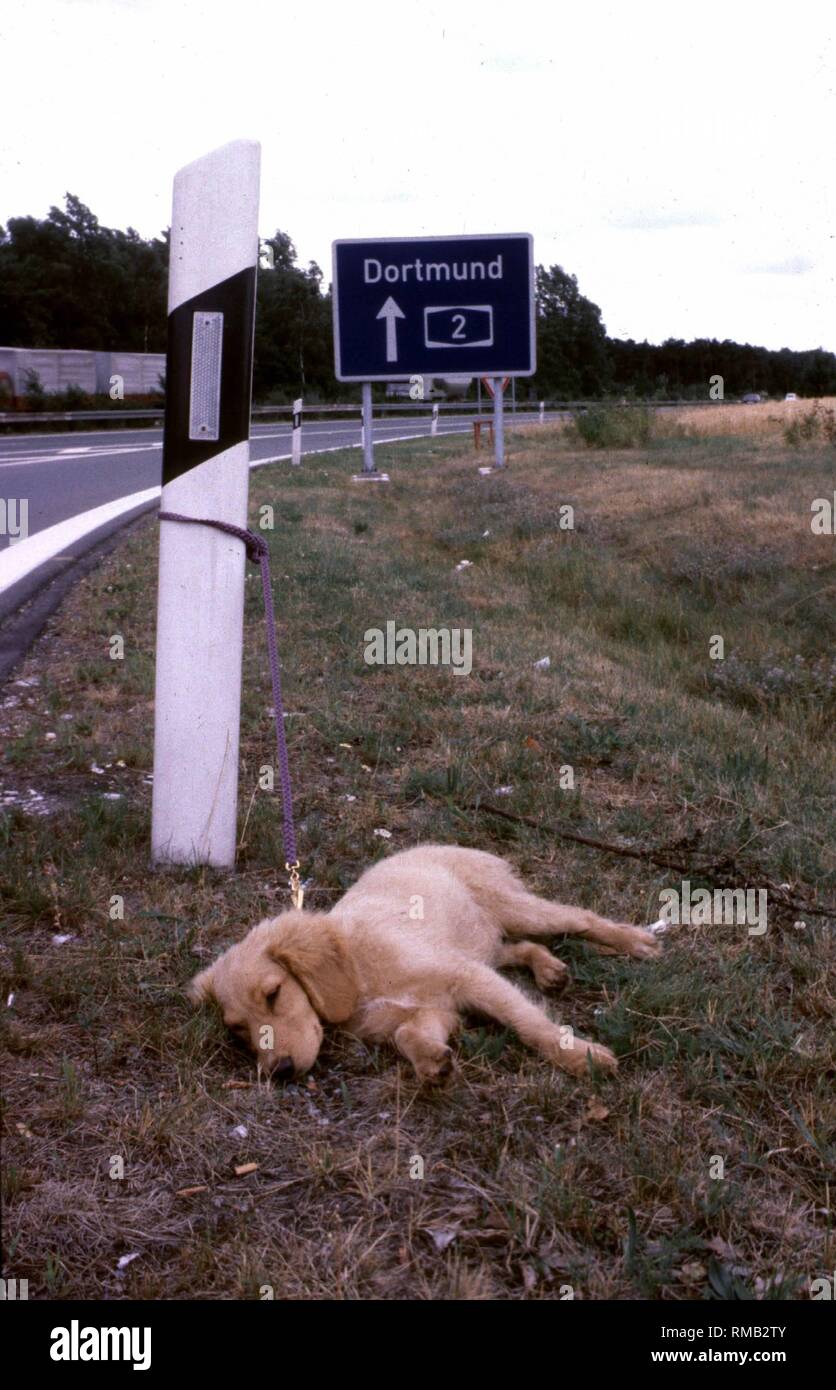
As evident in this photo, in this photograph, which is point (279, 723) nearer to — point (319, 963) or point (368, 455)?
point (319, 963)

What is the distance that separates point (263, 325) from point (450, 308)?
38075mm

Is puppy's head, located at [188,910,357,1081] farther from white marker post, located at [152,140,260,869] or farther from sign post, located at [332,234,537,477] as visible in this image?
sign post, located at [332,234,537,477]

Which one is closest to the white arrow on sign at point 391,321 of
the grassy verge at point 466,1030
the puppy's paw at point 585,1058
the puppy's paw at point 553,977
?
the grassy verge at point 466,1030

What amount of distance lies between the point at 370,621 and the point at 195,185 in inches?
158

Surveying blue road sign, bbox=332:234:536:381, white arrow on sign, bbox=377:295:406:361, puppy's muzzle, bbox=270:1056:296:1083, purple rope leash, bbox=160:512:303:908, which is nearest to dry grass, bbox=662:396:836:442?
blue road sign, bbox=332:234:536:381

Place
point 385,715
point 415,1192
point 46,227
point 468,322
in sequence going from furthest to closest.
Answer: point 46,227
point 468,322
point 385,715
point 415,1192

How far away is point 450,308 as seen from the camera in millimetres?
8812

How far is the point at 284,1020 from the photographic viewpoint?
2701 millimetres

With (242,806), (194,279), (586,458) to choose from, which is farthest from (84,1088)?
(586,458)

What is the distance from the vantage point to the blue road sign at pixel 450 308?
28.9ft

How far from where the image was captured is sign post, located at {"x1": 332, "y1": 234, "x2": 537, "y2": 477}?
8.81 metres

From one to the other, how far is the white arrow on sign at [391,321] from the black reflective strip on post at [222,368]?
5.49 m

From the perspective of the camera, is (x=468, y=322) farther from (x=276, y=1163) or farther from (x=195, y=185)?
(x=276, y=1163)

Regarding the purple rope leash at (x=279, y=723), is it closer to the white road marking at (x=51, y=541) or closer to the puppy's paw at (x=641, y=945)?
the puppy's paw at (x=641, y=945)
